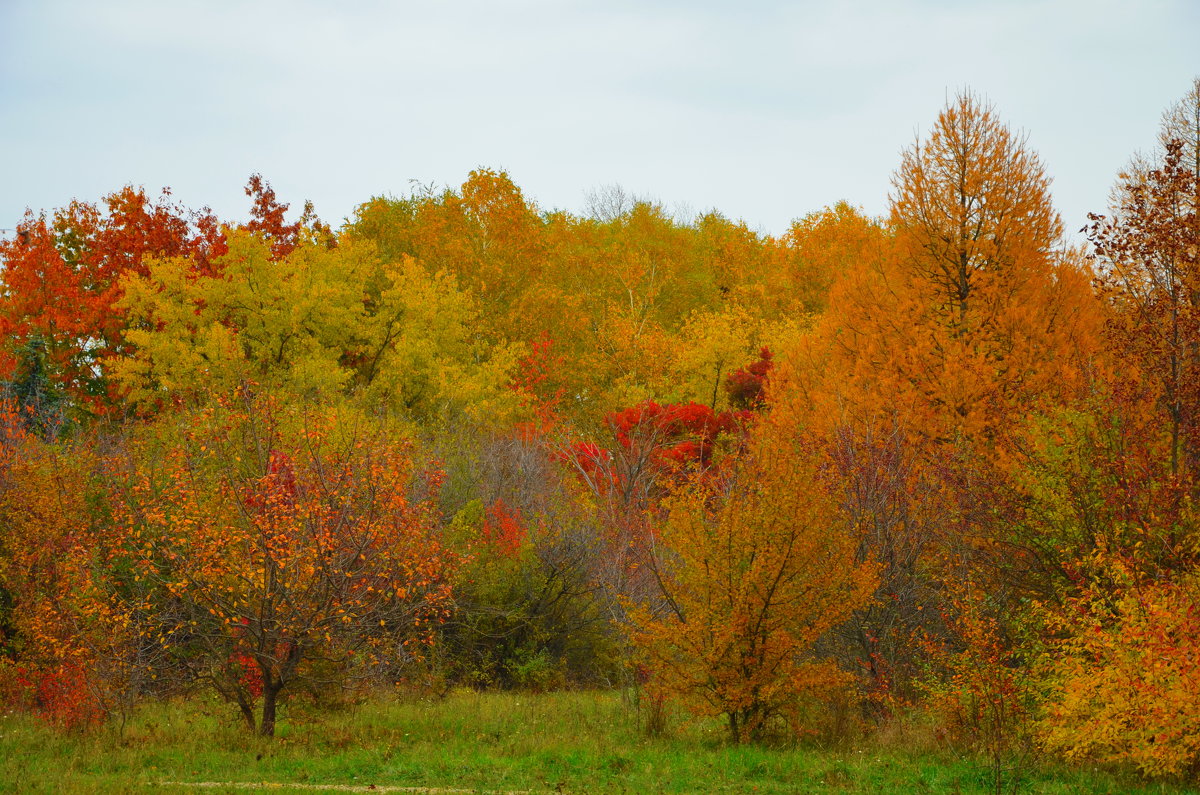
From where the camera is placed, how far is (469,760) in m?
11.7

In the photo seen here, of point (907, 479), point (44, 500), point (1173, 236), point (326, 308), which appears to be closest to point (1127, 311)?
point (1173, 236)

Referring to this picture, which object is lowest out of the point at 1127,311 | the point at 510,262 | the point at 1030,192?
the point at 1127,311

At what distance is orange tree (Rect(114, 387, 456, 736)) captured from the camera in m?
12.1

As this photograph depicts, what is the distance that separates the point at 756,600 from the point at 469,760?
380 centimetres

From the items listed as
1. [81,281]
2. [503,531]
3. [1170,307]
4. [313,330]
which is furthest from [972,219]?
[81,281]

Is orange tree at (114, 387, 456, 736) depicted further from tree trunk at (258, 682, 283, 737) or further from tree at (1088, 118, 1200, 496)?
tree at (1088, 118, 1200, 496)

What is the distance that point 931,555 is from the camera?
1508 centimetres

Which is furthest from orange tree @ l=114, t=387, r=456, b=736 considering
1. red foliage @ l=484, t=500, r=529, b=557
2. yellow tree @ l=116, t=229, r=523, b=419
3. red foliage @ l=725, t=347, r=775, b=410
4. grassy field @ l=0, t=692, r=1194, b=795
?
red foliage @ l=725, t=347, r=775, b=410

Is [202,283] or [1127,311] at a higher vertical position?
[202,283]

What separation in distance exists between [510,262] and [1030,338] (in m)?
23.2

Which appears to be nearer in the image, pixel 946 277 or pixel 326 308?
pixel 946 277

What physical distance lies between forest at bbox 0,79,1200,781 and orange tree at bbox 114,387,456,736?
0.07m

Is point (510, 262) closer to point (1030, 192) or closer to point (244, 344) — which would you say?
point (244, 344)

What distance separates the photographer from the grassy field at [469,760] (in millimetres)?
10438
